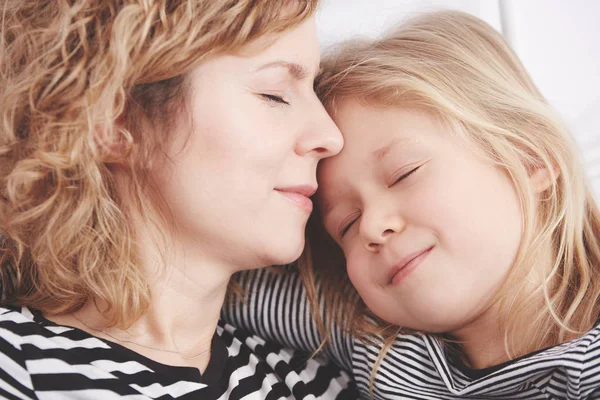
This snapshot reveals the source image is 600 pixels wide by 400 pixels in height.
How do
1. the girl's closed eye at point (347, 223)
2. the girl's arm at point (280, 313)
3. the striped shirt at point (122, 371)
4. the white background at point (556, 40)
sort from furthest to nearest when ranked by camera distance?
the white background at point (556, 40), the girl's arm at point (280, 313), the girl's closed eye at point (347, 223), the striped shirt at point (122, 371)

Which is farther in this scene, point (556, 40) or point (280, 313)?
point (556, 40)

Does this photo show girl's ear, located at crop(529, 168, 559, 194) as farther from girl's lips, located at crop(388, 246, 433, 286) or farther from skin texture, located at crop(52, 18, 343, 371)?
skin texture, located at crop(52, 18, 343, 371)

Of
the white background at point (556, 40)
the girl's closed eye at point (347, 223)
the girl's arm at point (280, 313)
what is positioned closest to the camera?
the girl's closed eye at point (347, 223)

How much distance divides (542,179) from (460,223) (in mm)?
214

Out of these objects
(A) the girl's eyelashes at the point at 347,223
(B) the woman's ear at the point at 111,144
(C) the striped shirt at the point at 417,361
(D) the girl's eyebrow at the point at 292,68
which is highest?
(D) the girl's eyebrow at the point at 292,68

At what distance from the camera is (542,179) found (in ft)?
4.10

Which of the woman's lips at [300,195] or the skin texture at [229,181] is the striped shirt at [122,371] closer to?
the skin texture at [229,181]

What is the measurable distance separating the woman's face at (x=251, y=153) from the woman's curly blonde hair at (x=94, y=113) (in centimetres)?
4

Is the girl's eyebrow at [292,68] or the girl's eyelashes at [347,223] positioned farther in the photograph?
the girl's eyelashes at [347,223]

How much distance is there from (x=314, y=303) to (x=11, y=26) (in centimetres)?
78

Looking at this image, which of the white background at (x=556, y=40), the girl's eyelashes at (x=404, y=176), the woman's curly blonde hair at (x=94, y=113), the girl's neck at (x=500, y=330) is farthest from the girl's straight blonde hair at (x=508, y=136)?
the white background at (x=556, y=40)

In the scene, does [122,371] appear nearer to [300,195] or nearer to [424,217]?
[300,195]

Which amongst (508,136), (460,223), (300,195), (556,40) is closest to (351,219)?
(300,195)

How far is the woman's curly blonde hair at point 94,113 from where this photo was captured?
1.08m
